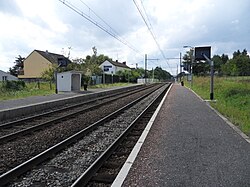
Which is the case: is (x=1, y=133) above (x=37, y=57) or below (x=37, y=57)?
below

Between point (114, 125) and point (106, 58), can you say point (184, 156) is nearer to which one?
point (114, 125)

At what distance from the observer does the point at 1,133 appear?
9.97 metres

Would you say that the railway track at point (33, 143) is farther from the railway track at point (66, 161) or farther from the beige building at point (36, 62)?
the beige building at point (36, 62)

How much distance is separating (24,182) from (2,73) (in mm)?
59812

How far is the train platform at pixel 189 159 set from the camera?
4863 millimetres

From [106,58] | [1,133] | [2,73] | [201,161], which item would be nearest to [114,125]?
[1,133]

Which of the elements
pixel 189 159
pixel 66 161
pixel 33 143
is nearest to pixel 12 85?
pixel 33 143

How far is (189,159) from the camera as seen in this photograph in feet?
20.0

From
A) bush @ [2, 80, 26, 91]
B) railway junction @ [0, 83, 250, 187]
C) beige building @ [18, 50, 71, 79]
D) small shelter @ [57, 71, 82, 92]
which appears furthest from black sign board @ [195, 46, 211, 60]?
beige building @ [18, 50, 71, 79]

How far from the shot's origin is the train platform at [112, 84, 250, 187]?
4863 millimetres

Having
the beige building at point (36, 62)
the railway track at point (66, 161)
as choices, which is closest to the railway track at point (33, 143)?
the railway track at point (66, 161)

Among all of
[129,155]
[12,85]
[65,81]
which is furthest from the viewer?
[12,85]

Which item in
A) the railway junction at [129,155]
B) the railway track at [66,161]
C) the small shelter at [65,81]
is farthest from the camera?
the small shelter at [65,81]

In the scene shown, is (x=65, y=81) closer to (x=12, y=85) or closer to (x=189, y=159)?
(x=12, y=85)
